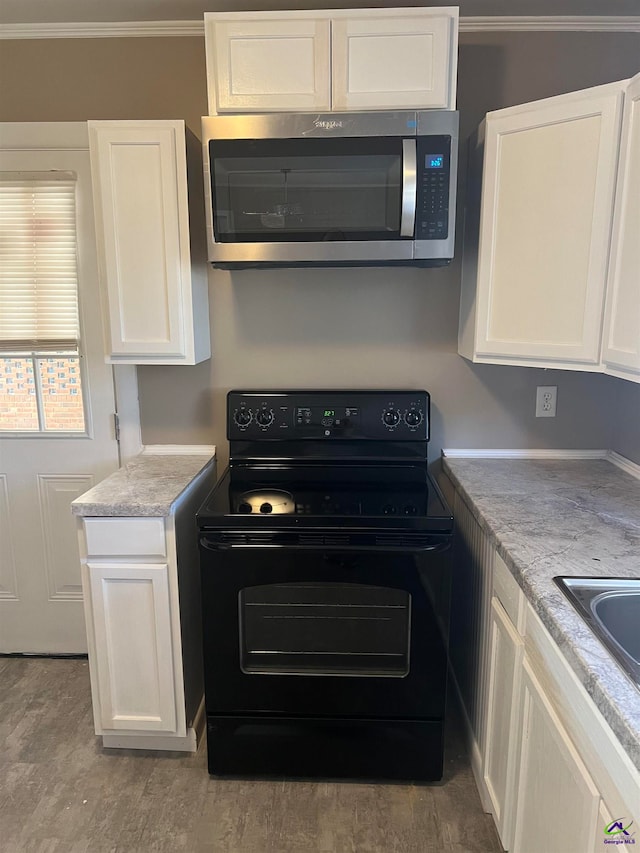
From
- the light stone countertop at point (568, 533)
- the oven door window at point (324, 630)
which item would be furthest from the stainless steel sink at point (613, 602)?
the oven door window at point (324, 630)

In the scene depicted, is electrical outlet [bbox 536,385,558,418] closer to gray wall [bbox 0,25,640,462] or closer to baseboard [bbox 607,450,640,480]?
gray wall [bbox 0,25,640,462]

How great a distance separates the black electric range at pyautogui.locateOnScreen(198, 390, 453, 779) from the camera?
1720 millimetres

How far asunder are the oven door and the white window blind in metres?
1.15

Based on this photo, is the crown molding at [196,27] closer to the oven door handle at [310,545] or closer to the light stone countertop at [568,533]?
the light stone countertop at [568,533]

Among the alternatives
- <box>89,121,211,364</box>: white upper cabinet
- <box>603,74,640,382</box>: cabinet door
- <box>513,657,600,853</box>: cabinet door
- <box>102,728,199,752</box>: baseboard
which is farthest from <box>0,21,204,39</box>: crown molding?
<box>102,728,199,752</box>: baseboard

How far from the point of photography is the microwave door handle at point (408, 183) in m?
1.78

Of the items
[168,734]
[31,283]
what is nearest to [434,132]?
[31,283]

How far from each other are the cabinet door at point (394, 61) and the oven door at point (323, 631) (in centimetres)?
137

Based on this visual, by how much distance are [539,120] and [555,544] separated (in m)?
1.20

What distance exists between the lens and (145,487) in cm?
197

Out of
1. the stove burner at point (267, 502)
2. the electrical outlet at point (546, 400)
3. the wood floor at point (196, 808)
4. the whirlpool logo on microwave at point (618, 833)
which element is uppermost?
the electrical outlet at point (546, 400)

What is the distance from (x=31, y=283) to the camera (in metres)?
2.28

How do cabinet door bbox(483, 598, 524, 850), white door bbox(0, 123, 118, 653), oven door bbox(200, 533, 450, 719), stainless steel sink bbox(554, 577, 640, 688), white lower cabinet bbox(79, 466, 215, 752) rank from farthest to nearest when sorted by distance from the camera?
white door bbox(0, 123, 118, 653), white lower cabinet bbox(79, 466, 215, 752), oven door bbox(200, 533, 450, 719), cabinet door bbox(483, 598, 524, 850), stainless steel sink bbox(554, 577, 640, 688)

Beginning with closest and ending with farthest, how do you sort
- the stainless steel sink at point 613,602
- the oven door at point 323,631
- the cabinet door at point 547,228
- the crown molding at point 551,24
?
the stainless steel sink at point 613,602, the cabinet door at point 547,228, the oven door at point 323,631, the crown molding at point 551,24
